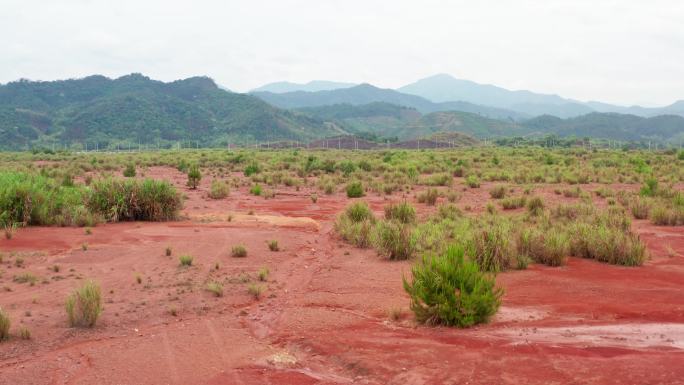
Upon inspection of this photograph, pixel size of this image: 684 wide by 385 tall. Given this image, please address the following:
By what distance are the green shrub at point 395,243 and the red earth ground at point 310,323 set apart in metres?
0.41

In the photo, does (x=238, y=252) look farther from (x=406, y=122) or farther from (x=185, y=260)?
(x=406, y=122)

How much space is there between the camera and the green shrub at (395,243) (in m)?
13.1

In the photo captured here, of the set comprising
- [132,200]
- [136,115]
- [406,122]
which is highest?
[136,115]

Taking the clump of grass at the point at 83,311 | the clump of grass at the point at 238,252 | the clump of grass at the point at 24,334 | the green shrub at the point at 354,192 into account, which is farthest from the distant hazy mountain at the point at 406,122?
the clump of grass at the point at 24,334

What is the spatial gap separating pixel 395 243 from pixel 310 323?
15.3ft

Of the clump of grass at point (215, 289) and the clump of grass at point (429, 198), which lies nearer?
the clump of grass at point (215, 289)

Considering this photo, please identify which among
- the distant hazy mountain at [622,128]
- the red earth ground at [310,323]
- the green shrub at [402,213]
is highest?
the distant hazy mountain at [622,128]

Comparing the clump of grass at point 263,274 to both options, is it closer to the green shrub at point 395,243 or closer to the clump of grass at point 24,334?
the green shrub at point 395,243

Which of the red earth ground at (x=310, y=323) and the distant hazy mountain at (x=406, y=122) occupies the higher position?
the distant hazy mountain at (x=406, y=122)

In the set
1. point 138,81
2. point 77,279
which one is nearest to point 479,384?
point 77,279

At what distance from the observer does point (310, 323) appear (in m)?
8.82

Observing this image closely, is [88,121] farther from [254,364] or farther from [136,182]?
[254,364]

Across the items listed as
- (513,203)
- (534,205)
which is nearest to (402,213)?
(534,205)

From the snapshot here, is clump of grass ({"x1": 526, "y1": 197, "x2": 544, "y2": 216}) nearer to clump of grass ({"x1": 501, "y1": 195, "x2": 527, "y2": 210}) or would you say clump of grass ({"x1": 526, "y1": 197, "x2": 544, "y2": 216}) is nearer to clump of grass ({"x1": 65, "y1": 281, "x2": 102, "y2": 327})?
clump of grass ({"x1": 501, "y1": 195, "x2": 527, "y2": 210})
